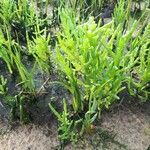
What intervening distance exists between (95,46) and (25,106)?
0.40 meters

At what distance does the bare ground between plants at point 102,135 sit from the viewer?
1.15 meters

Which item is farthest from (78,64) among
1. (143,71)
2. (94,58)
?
(143,71)

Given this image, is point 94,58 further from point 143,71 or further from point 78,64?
point 143,71

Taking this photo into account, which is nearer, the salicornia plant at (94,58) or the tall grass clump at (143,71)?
Answer: the salicornia plant at (94,58)

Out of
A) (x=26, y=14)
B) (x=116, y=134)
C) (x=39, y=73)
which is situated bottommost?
(x=116, y=134)

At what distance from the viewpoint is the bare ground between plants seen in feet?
3.77

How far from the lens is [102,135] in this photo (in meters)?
1.18

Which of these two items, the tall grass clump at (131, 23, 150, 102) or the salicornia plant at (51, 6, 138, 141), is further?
the tall grass clump at (131, 23, 150, 102)

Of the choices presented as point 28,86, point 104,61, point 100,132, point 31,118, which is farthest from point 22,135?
point 104,61

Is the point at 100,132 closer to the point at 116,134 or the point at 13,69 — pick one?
the point at 116,134

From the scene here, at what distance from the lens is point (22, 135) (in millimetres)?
1174

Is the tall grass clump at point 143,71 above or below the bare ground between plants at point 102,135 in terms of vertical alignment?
above

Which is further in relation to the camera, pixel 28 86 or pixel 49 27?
pixel 49 27

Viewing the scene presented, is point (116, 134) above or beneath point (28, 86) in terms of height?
beneath
